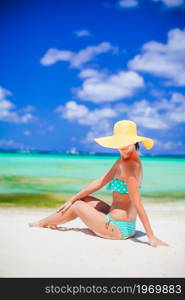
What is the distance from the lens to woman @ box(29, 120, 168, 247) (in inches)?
126

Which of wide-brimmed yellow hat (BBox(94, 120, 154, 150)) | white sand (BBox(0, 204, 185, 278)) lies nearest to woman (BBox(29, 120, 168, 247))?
wide-brimmed yellow hat (BBox(94, 120, 154, 150))

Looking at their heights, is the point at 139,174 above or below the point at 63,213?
above

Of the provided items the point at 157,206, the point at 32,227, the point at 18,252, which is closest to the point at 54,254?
the point at 18,252

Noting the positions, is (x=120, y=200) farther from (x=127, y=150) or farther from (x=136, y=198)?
(x=127, y=150)

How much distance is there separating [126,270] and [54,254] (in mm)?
628

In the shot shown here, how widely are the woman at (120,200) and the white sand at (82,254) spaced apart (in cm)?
12

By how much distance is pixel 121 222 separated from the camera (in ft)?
11.2

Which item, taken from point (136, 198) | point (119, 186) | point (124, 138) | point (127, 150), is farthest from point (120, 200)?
point (124, 138)

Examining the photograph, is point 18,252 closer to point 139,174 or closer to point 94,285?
point 94,285

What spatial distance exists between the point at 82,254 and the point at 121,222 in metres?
0.55

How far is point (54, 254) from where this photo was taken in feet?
9.84

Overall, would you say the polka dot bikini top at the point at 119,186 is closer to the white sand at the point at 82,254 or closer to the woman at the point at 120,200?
the woman at the point at 120,200

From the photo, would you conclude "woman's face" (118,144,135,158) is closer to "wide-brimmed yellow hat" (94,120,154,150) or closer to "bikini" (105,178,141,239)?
"wide-brimmed yellow hat" (94,120,154,150)

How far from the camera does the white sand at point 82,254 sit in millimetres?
2645
